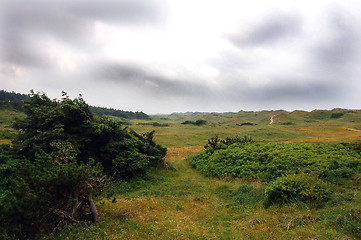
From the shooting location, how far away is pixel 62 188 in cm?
491

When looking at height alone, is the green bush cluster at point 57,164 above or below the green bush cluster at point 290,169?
above

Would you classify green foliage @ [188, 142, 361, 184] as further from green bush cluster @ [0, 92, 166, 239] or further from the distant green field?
the distant green field

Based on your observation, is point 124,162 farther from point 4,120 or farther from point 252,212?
point 4,120

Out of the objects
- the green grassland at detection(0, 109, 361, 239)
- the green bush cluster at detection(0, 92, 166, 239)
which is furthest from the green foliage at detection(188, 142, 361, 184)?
the green bush cluster at detection(0, 92, 166, 239)

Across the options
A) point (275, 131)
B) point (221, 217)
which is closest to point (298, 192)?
point (221, 217)

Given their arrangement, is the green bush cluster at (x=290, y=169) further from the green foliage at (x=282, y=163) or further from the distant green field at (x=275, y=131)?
the distant green field at (x=275, y=131)

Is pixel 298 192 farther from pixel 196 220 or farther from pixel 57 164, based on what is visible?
pixel 57 164

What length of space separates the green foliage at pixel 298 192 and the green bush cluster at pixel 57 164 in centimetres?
721

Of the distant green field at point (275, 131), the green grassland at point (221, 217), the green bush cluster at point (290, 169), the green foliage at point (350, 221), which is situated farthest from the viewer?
the distant green field at point (275, 131)

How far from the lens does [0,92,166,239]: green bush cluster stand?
4219 mm

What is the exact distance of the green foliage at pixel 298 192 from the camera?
23.0 feet

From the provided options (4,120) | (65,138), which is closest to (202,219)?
(65,138)

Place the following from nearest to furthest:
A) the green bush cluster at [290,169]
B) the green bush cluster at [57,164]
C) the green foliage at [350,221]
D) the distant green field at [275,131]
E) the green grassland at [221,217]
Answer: the green bush cluster at [57,164] → the green foliage at [350,221] → the green grassland at [221,217] → the green bush cluster at [290,169] → the distant green field at [275,131]

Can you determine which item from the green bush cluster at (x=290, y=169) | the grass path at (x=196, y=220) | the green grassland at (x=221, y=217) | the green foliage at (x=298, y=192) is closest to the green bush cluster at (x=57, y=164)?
the green grassland at (x=221, y=217)
